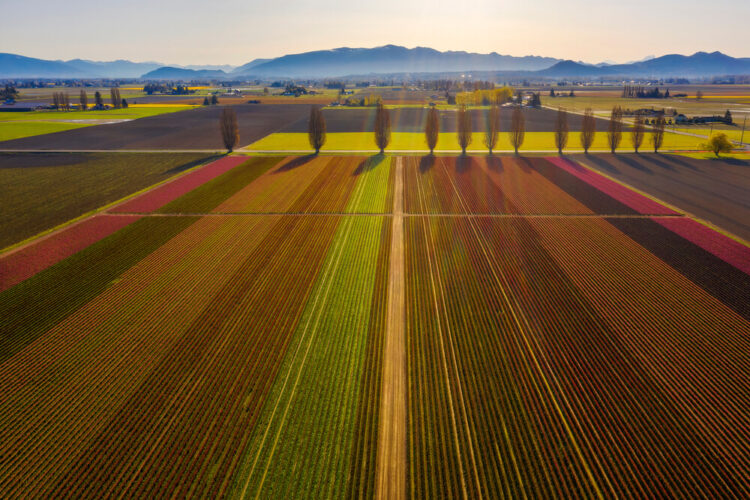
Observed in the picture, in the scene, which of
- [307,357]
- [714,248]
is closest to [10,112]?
[307,357]

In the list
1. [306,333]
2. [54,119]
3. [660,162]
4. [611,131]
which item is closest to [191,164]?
[306,333]

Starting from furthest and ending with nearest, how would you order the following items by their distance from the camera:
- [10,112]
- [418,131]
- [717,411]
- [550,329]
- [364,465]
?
[10,112]
[418,131]
[550,329]
[717,411]
[364,465]

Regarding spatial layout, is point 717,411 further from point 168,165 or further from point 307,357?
point 168,165

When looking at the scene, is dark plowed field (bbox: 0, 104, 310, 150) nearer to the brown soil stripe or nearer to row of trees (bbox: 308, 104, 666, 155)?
row of trees (bbox: 308, 104, 666, 155)

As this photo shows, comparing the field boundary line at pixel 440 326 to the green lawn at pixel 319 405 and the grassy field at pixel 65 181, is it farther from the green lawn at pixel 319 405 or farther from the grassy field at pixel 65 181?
the grassy field at pixel 65 181

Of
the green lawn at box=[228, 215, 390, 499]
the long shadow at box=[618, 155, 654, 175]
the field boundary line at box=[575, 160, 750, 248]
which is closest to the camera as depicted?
the green lawn at box=[228, 215, 390, 499]

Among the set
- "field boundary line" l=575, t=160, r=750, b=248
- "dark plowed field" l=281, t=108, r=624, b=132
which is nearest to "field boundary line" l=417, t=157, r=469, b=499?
"field boundary line" l=575, t=160, r=750, b=248
